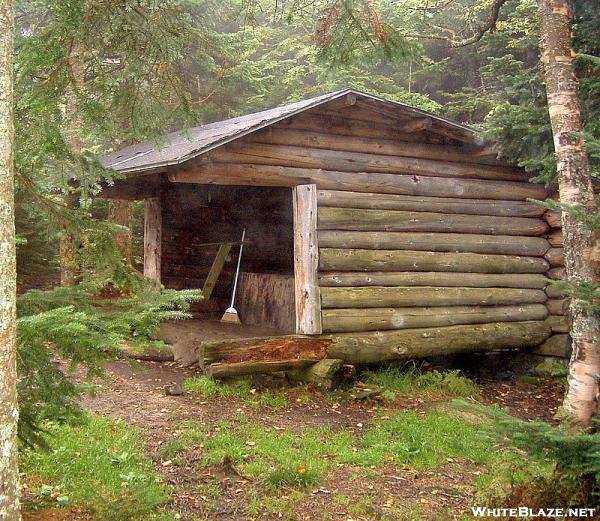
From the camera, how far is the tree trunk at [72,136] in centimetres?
441

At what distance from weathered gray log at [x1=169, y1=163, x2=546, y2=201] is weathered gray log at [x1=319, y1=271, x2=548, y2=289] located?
4.12 ft

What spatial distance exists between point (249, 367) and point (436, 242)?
3646 millimetres

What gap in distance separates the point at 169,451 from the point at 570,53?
5.38 metres

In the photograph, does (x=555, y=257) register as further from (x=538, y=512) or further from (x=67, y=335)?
(x=67, y=335)

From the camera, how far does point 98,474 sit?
17.6ft

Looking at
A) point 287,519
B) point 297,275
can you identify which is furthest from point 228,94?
point 287,519

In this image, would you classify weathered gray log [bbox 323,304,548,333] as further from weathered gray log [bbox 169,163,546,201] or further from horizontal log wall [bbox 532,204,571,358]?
weathered gray log [bbox 169,163,546,201]

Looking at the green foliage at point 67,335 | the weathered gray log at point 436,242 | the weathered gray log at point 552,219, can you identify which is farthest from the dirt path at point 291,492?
the weathered gray log at point 552,219

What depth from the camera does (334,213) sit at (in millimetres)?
8953

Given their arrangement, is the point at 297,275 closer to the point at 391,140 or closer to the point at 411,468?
the point at 391,140

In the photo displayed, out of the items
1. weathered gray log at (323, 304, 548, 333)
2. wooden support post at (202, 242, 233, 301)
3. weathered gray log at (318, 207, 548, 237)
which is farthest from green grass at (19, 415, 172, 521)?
wooden support post at (202, 242, 233, 301)

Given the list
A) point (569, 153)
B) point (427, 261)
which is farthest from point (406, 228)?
point (569, 153)

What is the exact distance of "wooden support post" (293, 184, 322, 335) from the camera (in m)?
8.58

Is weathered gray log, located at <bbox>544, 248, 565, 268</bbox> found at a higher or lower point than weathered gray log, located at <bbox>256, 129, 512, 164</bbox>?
lower
